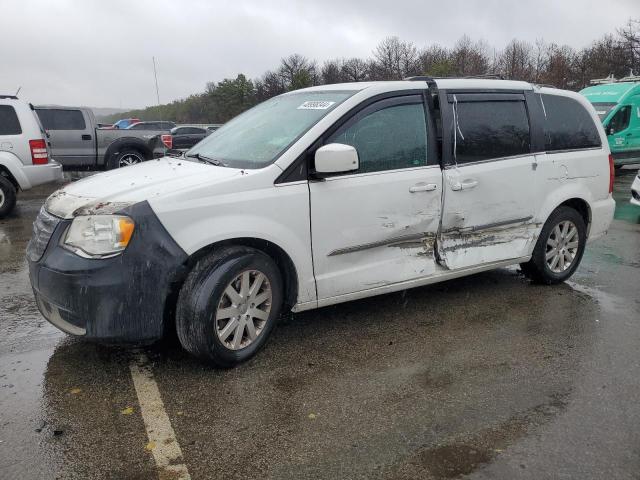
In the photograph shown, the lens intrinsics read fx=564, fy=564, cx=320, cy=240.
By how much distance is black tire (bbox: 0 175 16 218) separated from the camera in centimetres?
888

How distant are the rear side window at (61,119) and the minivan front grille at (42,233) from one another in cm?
1063

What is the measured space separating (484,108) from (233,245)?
248 cm

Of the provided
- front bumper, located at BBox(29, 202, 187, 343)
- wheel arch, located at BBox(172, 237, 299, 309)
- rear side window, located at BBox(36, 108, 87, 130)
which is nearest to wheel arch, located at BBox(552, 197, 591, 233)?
wheel arch, located at BBox(172, 237, 299, 309)

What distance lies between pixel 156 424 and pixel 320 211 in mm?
1636

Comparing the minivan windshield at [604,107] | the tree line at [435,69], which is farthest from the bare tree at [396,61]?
the minivan windshield at [604,107]

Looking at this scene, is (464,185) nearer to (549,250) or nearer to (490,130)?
(490,130)

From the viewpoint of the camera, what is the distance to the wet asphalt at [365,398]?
104 inches

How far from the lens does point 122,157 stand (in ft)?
43.8

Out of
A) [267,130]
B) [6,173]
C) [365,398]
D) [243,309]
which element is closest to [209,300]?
[243,309]

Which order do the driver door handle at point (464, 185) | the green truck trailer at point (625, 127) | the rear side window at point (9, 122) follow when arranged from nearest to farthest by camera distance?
the driver door handle at point (464, 185) < the rear side window at point (9, 122) < the green truck trailer at point (625, 127)

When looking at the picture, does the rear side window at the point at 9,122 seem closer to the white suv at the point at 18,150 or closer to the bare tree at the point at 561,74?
the white suv at the point at 18,150

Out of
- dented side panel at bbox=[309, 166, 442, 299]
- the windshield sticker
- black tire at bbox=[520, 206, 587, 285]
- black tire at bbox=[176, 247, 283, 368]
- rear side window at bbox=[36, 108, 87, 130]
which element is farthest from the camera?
rear side window at bbox=[36, 108, 87, 130]

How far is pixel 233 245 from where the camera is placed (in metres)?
3.51

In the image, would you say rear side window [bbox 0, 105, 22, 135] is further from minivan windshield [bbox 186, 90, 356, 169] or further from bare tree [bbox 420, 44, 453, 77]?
bare tree [bbox 420, 44, 453, 77]
